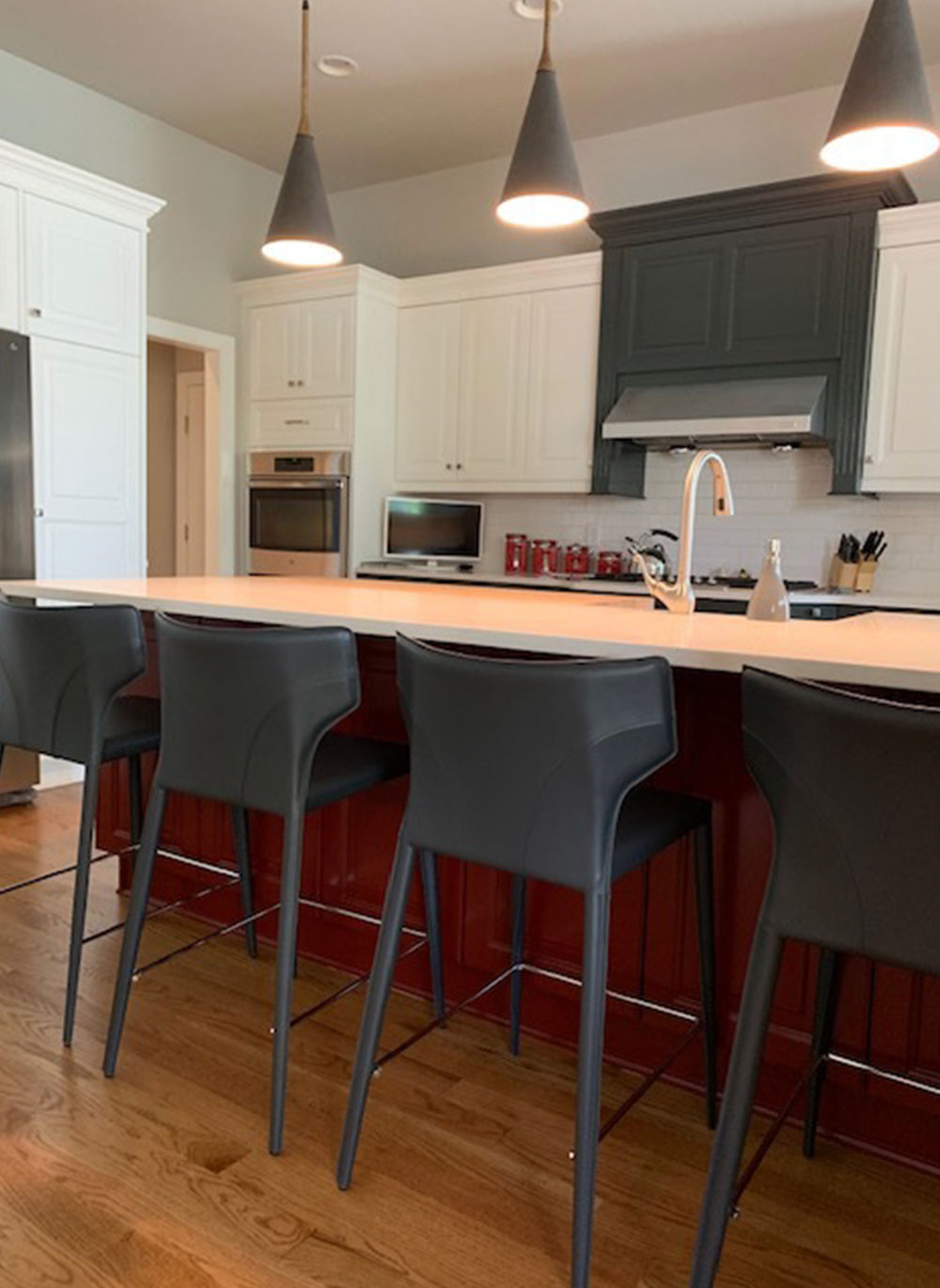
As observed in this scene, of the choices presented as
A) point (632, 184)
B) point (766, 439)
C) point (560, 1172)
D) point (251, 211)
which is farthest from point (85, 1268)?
point (251, 211)

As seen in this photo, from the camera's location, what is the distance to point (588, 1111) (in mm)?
1400

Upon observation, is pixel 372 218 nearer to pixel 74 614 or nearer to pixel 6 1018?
pixel 74 614

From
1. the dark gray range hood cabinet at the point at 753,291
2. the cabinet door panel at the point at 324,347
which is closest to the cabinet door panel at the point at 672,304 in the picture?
the dark gray range hood cabinet at the point at 753,291

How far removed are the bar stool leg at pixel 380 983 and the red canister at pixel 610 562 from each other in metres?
3.40

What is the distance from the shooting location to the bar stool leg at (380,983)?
159 cm

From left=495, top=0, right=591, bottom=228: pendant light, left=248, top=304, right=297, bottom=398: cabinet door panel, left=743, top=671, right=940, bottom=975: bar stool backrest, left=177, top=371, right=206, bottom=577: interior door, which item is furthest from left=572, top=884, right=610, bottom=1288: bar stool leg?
left=177, top=371, right=206, bottom=577: interior door

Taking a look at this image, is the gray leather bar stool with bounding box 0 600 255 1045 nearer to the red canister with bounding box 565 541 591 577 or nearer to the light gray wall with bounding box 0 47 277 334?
the red canister with bounding box 565 541 591 577

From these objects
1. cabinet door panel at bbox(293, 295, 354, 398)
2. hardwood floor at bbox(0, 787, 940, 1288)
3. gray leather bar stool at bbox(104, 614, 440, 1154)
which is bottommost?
hardwood floor at bbox(0, 787, 940, 1288)

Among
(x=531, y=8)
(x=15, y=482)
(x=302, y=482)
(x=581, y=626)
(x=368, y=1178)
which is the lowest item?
(x=368, y=1178)

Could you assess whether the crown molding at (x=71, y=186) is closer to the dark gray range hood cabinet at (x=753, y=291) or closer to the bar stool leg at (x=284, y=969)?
the dark gray range hood cabinet at (x=753, y=291)

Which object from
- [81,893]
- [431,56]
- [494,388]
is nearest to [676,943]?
[81,893]

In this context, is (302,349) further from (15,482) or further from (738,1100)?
(738,1100)

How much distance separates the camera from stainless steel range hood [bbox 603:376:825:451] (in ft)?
13.1

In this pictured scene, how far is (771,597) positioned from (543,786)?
0.86 metres
